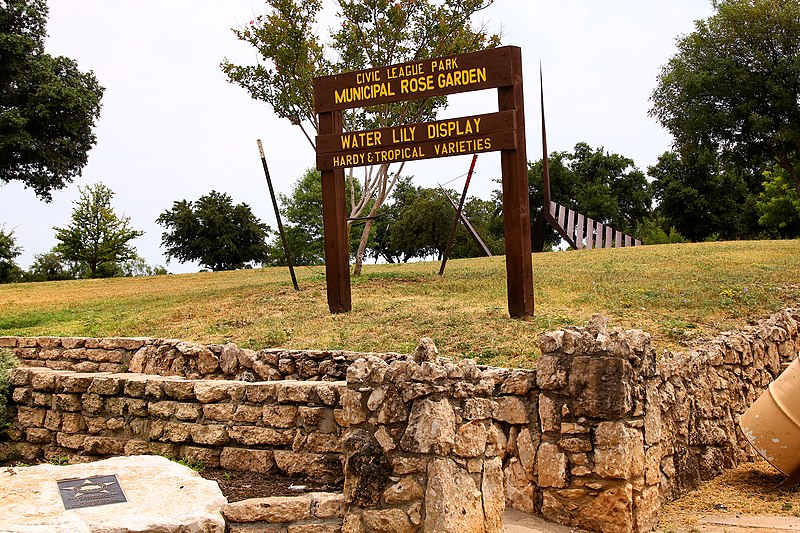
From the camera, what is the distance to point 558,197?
43750 mm

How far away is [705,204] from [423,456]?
38.6 m

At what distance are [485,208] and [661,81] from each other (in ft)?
53.1

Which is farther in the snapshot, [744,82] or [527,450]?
[744,82]

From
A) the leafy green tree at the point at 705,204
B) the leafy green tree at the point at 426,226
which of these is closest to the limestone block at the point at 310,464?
the leafy green tree at the point at 426,226

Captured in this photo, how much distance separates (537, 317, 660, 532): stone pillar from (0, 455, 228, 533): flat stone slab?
2883mm

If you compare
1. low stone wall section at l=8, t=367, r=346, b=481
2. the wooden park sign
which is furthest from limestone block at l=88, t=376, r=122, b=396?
the wooden park sign

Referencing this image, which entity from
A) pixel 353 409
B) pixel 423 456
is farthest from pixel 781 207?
pixel 423 456

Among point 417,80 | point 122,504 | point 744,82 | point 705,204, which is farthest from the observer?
point 705,204

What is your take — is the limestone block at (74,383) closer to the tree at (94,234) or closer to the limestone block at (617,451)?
the limestone block at (617,451)

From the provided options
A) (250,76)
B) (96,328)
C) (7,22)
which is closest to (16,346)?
(96,328)

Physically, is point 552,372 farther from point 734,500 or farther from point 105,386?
point 105,386

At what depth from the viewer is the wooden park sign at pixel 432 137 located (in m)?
11.8

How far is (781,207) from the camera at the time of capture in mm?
37812

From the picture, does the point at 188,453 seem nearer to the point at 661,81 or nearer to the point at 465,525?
the point at 465,525
